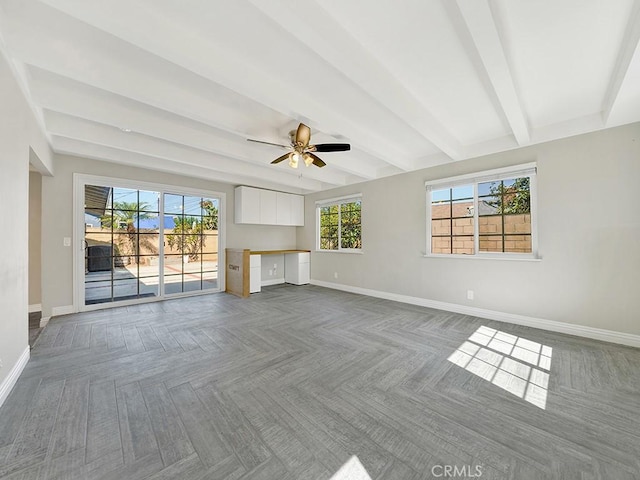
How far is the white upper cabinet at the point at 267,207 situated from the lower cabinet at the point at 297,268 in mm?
868

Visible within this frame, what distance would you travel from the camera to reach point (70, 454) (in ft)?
4.68

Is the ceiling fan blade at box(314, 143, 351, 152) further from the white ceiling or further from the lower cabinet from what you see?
the lower cabinet

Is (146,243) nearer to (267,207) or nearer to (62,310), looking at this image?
(62,310)

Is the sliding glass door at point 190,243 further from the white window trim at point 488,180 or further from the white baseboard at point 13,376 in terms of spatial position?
the white window trim at point 488,180

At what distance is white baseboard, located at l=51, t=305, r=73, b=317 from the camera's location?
396cm

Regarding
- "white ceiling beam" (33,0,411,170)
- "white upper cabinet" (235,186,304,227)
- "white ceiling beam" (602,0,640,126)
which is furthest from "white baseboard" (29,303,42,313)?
"white ceiling beam" (602,0,640,126)

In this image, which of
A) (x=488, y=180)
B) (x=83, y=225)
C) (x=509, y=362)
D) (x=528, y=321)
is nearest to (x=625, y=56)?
(x=488, y=180)

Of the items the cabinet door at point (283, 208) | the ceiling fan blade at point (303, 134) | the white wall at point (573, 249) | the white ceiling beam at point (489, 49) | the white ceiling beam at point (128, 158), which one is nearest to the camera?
the white ceiling beam at point (489, 49)

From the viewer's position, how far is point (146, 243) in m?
4.82

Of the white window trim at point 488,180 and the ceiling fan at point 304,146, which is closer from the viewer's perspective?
the ceiling fan at point 304,146

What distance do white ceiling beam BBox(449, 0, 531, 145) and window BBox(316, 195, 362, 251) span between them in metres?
3.36

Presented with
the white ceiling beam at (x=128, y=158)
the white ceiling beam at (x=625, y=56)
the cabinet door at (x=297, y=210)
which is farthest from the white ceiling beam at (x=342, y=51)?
the cabinet door at (x=297, y=210)

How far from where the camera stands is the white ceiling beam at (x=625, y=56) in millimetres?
1716

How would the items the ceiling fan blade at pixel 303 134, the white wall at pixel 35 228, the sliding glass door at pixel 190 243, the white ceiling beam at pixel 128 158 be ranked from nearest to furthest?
the ceiling fan blade at pixel 303 134
the white ceiling beam at pixel 128 158
the white wall at pixel 35 228
the sliding glass door at pixel 190 243
